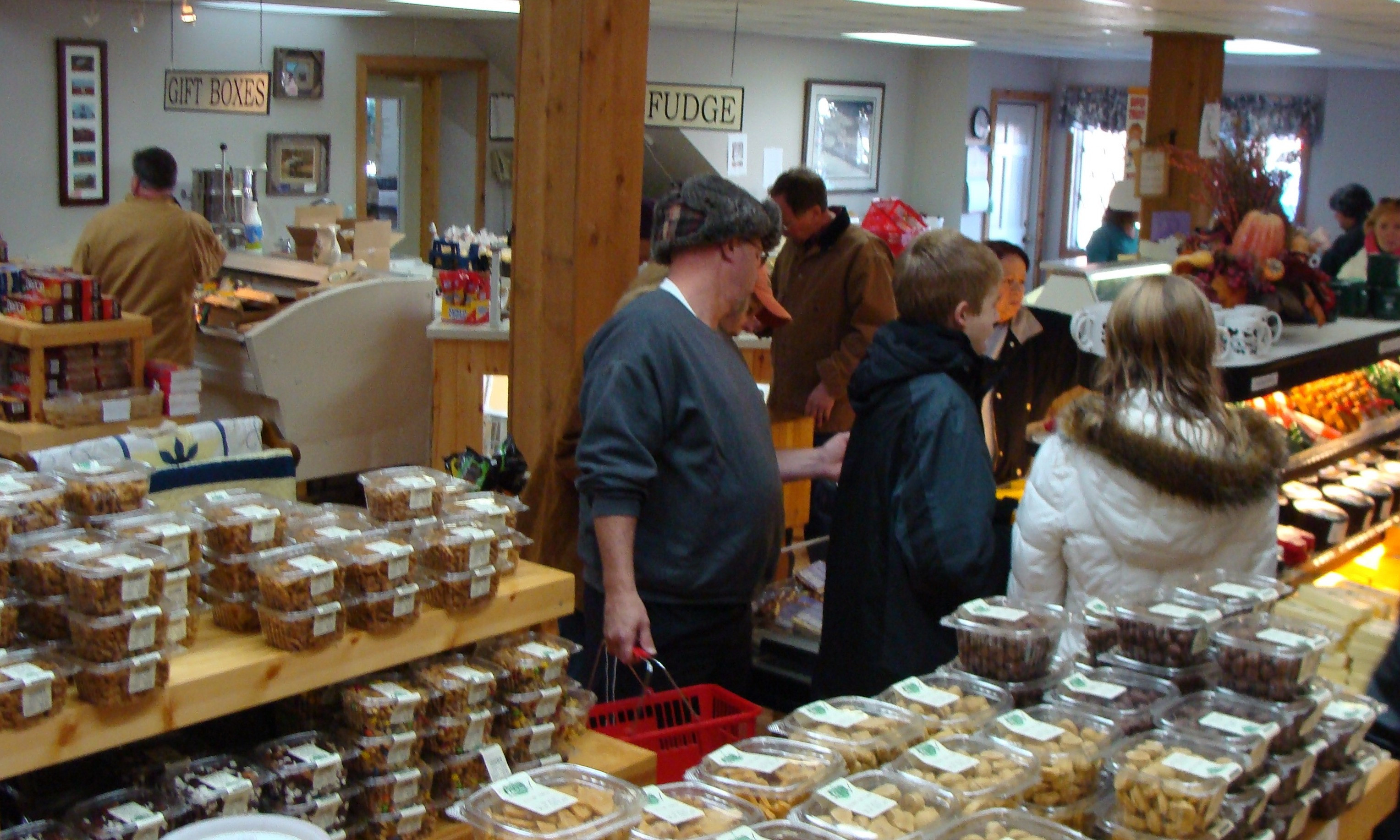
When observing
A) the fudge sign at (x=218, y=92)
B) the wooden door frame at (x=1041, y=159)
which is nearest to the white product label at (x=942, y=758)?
the fudge sign at (x=218, y=92)

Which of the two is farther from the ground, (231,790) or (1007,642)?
(1007,642)

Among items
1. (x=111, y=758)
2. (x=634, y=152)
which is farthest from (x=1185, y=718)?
(x=634, y=152)

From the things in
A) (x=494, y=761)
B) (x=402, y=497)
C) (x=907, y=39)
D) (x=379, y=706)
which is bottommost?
(x=494, y=761)

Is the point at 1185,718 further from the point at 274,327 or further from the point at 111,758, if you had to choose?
the point at 274,327

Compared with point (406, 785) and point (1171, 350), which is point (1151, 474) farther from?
point (406, 785)

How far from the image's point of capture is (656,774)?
2.36m

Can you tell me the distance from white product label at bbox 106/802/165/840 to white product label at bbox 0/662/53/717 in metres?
0.19

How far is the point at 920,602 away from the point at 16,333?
345cm

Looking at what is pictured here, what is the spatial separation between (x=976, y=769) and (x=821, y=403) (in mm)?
3247

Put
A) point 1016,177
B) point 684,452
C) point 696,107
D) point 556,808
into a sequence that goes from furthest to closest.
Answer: point 1016,177 → point 696,107 → point 684,452 → point 556,808

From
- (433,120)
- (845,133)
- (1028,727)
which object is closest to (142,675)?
(1028,727)

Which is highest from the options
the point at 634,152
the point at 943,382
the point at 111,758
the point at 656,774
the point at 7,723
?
the point at 634,152

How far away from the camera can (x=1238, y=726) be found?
1.87 meters

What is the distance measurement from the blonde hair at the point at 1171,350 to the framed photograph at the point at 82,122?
7.59m
